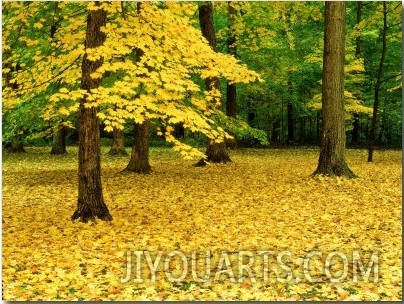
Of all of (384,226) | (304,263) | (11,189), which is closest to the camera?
(304,263)

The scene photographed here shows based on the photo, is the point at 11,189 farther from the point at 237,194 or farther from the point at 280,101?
the point at 280,101

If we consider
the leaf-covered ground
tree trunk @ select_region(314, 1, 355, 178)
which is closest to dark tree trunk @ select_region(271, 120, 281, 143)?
the leaf-covered ground

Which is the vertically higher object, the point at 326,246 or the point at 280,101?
the point at 280,101

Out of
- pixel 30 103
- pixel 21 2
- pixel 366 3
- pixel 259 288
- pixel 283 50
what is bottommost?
pixel 259 288

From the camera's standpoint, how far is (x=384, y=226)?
29.5ft

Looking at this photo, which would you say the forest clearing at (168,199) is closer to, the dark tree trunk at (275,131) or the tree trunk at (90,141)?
the tree trunk at (90,141)

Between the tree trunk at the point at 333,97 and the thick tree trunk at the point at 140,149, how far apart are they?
5.41 meters

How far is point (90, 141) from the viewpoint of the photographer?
30.7 ft

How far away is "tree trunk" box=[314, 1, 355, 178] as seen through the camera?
48.5 feet

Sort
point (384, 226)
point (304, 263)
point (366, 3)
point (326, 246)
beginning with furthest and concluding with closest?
point (366, 3), point (384, 226), point (326, 246), point (304, 263)

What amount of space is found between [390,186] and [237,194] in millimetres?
4129

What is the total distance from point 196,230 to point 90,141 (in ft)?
8.20

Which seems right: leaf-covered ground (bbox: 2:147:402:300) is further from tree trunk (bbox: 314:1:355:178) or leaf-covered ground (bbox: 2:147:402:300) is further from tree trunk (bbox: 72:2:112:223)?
tree trunk (bbox: 314:1:355:178)

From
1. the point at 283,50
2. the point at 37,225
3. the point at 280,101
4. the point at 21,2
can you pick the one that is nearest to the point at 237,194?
the point at 37,225
